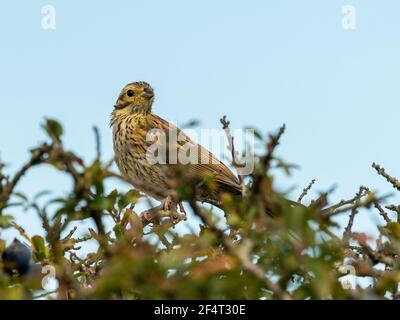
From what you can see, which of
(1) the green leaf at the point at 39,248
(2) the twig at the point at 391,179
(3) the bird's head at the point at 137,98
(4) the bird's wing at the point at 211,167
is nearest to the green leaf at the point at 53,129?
(1) the green leaf at the point at 39,248

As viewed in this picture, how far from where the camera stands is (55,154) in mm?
2262

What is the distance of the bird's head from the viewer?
9.21 m

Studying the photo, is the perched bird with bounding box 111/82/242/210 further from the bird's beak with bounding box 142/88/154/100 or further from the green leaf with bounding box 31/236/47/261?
the green leaf with bounding box 31/236/47/261

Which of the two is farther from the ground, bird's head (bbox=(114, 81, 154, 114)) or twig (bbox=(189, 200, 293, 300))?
bird's head (bbox=(114, 81, 154, 114))

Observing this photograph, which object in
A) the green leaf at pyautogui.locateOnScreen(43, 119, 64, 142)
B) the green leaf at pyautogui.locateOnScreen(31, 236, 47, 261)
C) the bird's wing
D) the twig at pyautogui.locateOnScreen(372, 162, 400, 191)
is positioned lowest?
the green leaf at pyautogui.locateOnScreen(31, 236, 47, 261)

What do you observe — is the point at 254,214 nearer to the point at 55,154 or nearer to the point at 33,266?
the point at 55,154

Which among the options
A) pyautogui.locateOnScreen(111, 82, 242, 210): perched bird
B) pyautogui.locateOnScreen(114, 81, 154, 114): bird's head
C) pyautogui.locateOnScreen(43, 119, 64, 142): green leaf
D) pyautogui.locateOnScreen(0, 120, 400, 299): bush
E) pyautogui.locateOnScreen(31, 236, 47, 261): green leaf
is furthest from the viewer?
pyautogui.locateOnScreen(114, 81, 154, 114): bird's head

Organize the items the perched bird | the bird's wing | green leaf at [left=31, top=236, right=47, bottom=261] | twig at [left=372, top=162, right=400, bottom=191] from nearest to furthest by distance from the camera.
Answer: green leaf at [left=31, top=236, right=47, bottom=261] < twig at [left=372, top=162, right=400, bottom=191] < the bird's wing < the perched bird

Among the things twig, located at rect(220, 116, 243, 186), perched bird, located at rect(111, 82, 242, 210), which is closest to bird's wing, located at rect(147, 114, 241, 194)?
perched bird, located at rect(111, 82, 242, 210)

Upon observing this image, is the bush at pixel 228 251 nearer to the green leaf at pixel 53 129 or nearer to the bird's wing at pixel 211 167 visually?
the green leaf at pixel 53 129

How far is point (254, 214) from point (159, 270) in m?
0.29

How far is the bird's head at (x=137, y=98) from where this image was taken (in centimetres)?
921

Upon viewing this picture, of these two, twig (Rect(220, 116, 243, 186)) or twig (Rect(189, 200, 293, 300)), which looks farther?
twig (Rect(220, 116, 243, 186))
